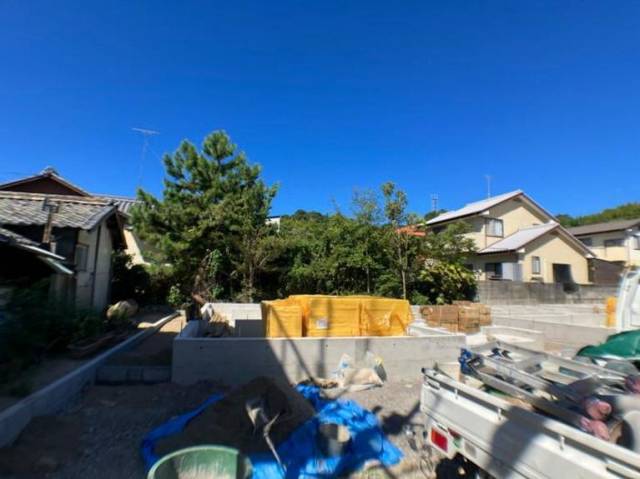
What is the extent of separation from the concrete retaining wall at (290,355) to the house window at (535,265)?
43.2 ft

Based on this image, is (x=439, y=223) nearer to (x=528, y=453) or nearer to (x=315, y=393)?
(x=315, y=393)

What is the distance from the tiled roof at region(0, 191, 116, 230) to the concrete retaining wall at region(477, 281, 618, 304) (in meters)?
13.1

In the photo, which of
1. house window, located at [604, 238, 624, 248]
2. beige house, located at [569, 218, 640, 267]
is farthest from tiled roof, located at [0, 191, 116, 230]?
house window, located at [604, 238, 624, 248]

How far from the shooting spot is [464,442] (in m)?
2.02

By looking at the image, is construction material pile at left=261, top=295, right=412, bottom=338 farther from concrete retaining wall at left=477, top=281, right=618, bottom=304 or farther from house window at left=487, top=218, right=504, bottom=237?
house window at left=487, top=218, right=504, bottom=237

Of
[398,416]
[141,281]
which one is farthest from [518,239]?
Result: [141,281]

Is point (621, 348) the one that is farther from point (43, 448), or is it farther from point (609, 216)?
point (609, 216)

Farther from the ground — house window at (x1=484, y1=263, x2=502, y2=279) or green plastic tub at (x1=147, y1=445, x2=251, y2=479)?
house window at (x1=484, y1=263, x2=502, y2=279)

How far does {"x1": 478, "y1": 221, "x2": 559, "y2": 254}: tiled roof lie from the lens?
1551 cm

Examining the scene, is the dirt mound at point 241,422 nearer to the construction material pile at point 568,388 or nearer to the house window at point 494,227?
the construction material pile at point 568,388

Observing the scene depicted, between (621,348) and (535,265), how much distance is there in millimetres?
15398

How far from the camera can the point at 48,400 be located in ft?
11.8

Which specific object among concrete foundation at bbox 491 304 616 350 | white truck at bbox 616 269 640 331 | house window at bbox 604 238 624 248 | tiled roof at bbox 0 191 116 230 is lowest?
concrete foundation at bbox 491 304 616 350

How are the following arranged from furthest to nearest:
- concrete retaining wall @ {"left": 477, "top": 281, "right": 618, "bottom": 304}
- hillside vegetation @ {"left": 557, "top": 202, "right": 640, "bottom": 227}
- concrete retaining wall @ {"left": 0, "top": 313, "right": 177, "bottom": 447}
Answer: hillside vegetation @ {"left": 557, "top": 202, "right": 640, "bottom": 227}
concrete retaining wall @ {"left": 477, "top": 281, "right": 618, "bottom": 304}
concrete retaining wall @ {"left": 0, "top": 313, "right": 177, "bottom": 447}
